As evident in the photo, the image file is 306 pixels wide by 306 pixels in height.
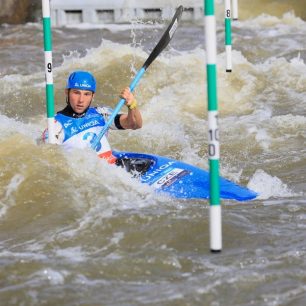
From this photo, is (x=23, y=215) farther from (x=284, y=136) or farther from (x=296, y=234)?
(x=284, y=136)

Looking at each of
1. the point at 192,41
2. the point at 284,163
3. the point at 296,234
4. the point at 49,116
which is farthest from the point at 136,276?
the point at 192,41

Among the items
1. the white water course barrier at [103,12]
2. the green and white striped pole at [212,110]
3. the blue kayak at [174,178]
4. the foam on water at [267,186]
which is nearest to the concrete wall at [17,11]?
the white water course barrier at [103,12]

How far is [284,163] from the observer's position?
7.20 metres

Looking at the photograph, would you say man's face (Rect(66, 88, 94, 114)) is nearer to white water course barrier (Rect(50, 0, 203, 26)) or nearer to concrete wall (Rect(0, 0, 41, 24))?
white water course barrier (Rect(50, 0, 203, 26))

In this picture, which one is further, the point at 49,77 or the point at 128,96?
the point at 128,96

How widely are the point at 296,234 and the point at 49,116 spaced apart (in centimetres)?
181

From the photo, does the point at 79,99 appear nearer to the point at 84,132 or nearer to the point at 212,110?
the point at 84,132

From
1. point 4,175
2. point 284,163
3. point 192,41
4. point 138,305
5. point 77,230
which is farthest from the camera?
point 192,41

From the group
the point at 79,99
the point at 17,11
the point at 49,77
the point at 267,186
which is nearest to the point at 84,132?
the point at 79,99

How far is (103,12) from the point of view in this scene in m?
16.7

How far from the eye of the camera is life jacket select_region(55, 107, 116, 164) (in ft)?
19.7

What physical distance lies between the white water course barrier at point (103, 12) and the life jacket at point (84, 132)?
1019 cm

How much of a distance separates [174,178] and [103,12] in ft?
36.6

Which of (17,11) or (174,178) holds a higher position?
(17,11)
